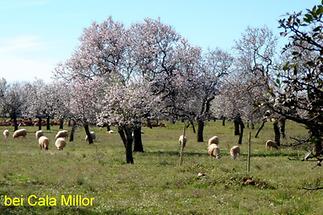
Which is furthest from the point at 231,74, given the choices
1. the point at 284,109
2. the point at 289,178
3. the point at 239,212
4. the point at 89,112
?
the point at 284,109

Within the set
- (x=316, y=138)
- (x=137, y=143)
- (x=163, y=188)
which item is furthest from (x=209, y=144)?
(x=316, y=138)

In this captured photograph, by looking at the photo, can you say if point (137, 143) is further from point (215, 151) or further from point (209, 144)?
point (215, 151)

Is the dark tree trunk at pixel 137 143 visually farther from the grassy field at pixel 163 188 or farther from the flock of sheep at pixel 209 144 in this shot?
the grassy field at pixel 163 188

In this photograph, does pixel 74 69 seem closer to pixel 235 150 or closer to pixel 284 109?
pixel 235 150

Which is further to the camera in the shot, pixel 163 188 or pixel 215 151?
pixel 215 151

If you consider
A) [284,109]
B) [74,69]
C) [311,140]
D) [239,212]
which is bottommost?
[239,212]

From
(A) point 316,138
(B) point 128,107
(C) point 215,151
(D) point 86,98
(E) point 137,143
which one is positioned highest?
(D) point 86,98

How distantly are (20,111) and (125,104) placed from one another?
7360 cm

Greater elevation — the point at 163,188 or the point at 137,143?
the point at 137,143

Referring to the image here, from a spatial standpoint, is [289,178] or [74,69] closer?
[289,178]

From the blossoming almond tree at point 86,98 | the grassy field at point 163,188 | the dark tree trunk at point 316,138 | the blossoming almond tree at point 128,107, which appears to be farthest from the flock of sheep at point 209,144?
the dark tree trunk at point 316,138

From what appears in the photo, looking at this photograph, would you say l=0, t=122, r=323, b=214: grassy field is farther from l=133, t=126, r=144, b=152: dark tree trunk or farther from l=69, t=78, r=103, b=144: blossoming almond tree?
l=69, t=78, r=103, b=144: blossoming almond tree

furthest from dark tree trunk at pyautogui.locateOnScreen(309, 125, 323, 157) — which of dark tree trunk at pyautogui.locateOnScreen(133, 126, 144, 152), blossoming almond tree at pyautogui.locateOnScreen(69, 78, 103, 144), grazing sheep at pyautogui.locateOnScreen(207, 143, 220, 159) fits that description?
blossoming almond tree at pyautogui.locateOnScreen(69, 78, 103, 144)

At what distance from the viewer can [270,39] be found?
1885 inches
